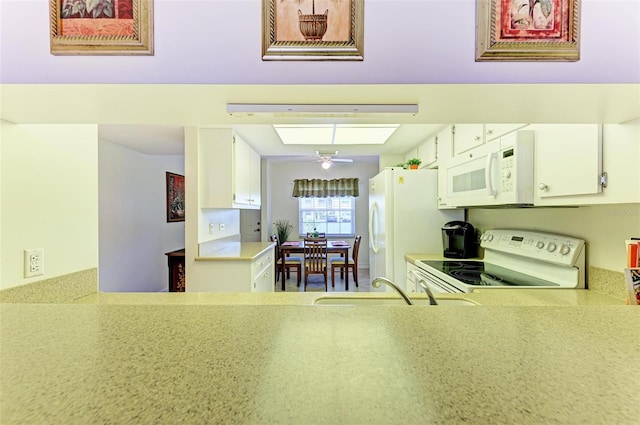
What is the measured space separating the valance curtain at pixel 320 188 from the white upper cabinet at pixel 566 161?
4.96 m

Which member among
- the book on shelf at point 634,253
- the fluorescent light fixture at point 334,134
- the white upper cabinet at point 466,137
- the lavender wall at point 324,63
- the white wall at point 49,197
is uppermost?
the fluorescent light fixture at point 334,134

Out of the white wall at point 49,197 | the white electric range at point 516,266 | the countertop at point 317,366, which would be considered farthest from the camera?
the white electric range at point 516,266

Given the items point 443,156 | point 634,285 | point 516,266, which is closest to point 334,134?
point 443,156

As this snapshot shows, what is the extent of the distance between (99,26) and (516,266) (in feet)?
8.39

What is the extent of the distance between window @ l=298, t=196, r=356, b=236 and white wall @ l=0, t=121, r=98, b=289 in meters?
5.39

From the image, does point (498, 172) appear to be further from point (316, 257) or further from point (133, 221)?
point (133, 221)

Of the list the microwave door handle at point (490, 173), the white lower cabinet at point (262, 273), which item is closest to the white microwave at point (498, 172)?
the microwave door handle at point (490, 173)

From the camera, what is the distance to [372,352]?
1.52 ft

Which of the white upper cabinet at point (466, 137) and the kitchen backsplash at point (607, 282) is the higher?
the white upper cabinet at point (466, 137)

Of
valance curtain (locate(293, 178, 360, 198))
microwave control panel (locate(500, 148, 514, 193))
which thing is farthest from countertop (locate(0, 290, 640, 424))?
valance curtain (locate(293, 178, 360, 198))

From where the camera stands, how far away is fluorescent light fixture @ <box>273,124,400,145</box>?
261 centimetres

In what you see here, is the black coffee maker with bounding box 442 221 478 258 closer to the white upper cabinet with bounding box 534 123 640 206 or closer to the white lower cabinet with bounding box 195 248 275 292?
the white upper cabinet with bounding box 534 123 640 206

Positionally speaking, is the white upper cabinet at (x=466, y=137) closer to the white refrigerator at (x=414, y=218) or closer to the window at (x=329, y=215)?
the white refrigerator at (x=414, y=218)

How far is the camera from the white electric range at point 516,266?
1567 millimetres
